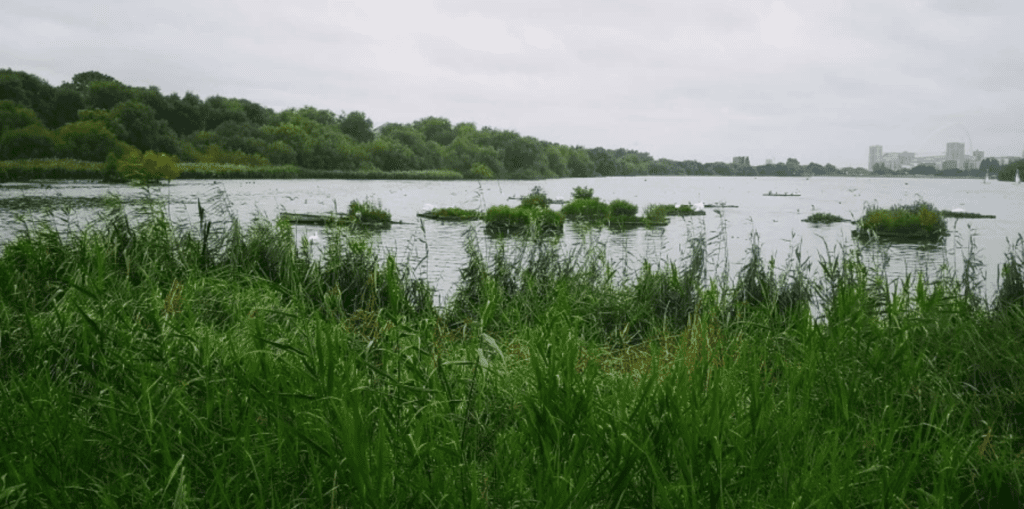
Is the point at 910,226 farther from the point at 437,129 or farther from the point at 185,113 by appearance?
the point at 437,129

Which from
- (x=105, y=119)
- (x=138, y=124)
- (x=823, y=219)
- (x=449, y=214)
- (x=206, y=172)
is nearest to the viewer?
(x=105, y=119)

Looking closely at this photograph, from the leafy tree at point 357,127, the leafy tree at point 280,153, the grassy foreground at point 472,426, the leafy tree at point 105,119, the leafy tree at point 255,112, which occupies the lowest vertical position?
the grassy foreground at point 472,426

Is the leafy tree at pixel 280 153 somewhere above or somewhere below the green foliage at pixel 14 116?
above

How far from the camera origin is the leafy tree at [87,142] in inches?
691

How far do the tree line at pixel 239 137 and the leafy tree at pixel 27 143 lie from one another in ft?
0.11

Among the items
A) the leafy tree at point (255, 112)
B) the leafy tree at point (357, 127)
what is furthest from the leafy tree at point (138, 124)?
the leafy tree at point (357, 127)

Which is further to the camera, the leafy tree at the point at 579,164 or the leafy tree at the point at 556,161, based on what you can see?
the leafy tree at the point at 579,164

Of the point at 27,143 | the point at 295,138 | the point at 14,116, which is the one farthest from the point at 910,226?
the point at 295,138

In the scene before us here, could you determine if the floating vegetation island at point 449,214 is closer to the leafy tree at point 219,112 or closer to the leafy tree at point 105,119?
the leafy tree at point 105,119

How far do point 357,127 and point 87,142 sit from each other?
188 ft

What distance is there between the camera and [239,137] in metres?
39.8

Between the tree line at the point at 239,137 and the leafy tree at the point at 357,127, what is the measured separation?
117 millimetres

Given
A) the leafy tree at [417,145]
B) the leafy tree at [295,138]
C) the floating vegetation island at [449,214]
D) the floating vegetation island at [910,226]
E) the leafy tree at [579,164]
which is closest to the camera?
the floating vegetation island at [910,226]

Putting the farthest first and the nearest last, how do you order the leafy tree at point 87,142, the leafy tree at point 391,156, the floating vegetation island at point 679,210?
the leafy tree at point 391,156 < the floating vegetation island at point 679,210 < the leafy tree at point 87,142
